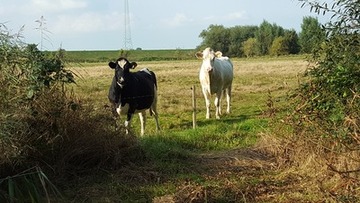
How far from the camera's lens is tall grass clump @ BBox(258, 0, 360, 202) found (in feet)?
21.0

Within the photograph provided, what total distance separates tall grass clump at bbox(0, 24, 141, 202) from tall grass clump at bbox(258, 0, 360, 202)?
2740 millimetres

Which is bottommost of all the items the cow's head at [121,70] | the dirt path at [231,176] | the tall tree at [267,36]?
the dirt path at [231,176]

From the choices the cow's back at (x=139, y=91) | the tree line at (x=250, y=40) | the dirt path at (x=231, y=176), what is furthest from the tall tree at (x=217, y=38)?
the dirt path at (x=231, y=176)

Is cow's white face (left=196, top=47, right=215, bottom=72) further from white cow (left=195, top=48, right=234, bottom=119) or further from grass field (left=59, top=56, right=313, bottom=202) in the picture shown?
grass field (left=59, top=56, right=313, bottom=202)

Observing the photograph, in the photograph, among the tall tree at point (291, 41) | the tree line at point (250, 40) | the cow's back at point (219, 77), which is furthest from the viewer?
the tree line at point (250, 40)

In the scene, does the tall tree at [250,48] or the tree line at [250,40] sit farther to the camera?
the tall tree at [250,48]

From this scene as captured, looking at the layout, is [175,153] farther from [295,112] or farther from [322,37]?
[322,37]

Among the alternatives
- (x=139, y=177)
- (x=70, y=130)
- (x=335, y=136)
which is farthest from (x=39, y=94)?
(x=335, y=136)

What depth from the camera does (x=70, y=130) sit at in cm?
770

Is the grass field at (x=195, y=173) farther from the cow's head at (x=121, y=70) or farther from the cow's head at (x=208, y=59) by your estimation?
the cow's head at (x=208, y=59)

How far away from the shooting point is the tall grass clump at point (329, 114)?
21.0ft

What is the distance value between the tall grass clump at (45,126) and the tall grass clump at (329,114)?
8.99 feet

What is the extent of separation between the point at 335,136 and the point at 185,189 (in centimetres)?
211

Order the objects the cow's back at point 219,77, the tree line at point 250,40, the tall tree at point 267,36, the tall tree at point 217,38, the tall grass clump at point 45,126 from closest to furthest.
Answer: the tall grass clump at point 45,126, the cow's back at point 219,77, the tree line at point 250,40, the tall tree at point 267,36, the tall tree at point 217,38
